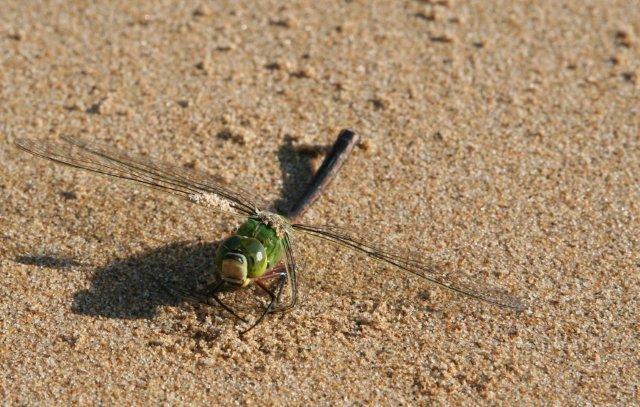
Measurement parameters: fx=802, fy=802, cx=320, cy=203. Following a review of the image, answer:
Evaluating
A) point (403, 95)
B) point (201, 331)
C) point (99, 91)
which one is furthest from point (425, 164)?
A: point (99, 91)

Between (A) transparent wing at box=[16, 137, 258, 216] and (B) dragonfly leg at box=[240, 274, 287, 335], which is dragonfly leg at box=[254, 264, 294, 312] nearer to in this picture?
(B) dragonfly leg at box=[240, 274, 287, 335]

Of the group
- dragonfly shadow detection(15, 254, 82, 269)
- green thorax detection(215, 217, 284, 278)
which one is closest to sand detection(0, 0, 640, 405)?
dragonfly shadow detection(15, 254, 82, 269)

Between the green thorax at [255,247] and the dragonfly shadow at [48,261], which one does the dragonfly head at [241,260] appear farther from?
the dragonfly shadow at [48,261]

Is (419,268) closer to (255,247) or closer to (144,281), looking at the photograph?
(255,247)

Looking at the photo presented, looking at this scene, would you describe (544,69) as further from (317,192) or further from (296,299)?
(296,299)

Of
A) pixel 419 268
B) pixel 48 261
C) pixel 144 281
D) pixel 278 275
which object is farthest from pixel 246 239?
pixel 48 261

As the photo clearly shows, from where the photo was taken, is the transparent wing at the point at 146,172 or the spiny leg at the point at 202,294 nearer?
the spiny leg at the point at 202,294

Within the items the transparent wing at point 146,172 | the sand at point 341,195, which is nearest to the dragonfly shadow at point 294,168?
the sand at point 341,195
